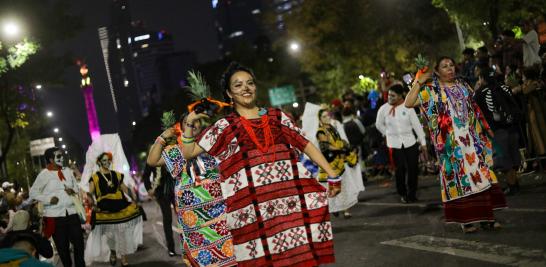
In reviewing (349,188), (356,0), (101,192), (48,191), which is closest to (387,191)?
(349,188)

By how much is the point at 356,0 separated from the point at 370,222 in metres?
27.6

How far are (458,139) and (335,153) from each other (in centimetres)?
392

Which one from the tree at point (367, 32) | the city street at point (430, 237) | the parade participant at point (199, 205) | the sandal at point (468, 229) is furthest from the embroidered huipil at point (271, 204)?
the tree at point (367, 32)

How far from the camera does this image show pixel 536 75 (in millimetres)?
11359

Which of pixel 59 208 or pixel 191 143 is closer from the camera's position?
pixel 191 143

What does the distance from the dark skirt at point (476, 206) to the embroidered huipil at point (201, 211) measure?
113 inches

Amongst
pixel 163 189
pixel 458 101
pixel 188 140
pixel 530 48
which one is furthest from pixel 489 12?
pixel 188 140

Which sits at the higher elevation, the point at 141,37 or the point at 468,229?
the point at 141,37

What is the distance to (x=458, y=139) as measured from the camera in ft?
24.1

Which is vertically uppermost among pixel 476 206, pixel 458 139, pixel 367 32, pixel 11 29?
pixel 11 29

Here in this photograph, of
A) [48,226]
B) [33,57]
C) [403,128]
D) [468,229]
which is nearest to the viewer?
[468,229]

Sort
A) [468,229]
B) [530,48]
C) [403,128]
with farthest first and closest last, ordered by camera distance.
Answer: [530,48]
[403,128]
[468,229]

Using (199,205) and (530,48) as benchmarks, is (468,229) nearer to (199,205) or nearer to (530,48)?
(199,205)

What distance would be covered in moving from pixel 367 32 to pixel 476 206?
29.1 metres
